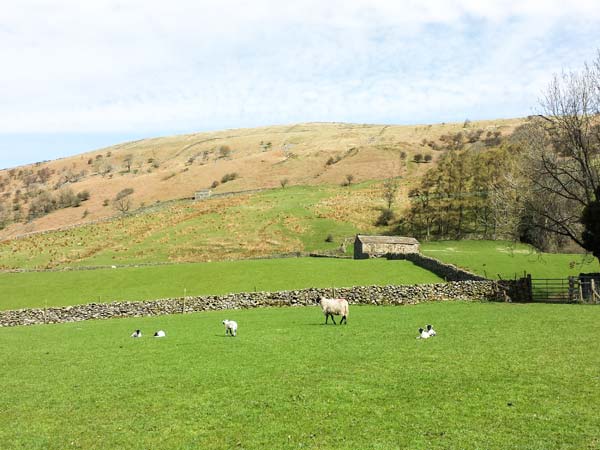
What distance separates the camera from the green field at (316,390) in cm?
1117

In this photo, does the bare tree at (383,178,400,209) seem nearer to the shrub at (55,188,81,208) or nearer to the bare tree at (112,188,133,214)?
the bare tree at (112,188,133,214)

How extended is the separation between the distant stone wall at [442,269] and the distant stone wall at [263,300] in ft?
9.15

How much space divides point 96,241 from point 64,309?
5332 cm

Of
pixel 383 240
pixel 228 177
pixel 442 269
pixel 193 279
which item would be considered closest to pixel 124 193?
pixel 228 177

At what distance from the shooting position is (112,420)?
1274 centimetres

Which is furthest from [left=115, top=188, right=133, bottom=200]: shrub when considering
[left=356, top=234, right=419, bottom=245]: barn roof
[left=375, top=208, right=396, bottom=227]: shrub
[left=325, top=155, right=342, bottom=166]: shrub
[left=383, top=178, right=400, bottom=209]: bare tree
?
[left=356, top=234, right=419, bottom=245]: barn roof

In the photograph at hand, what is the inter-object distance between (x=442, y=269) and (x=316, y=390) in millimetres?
36996

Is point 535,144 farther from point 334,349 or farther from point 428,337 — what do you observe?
A: point 334,349

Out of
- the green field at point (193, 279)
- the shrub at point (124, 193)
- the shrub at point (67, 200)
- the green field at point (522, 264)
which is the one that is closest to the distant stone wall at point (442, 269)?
the green field at point (193, 279)

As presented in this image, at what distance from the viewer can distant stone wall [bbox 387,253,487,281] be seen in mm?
43172

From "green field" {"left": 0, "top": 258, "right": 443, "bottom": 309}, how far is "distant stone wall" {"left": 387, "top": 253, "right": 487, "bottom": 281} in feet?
3.20

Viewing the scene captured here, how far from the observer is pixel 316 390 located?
14172mm

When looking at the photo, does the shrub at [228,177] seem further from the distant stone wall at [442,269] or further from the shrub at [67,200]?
the distant stone wall at [442,269]

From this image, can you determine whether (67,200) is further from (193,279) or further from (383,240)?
(383,240)
